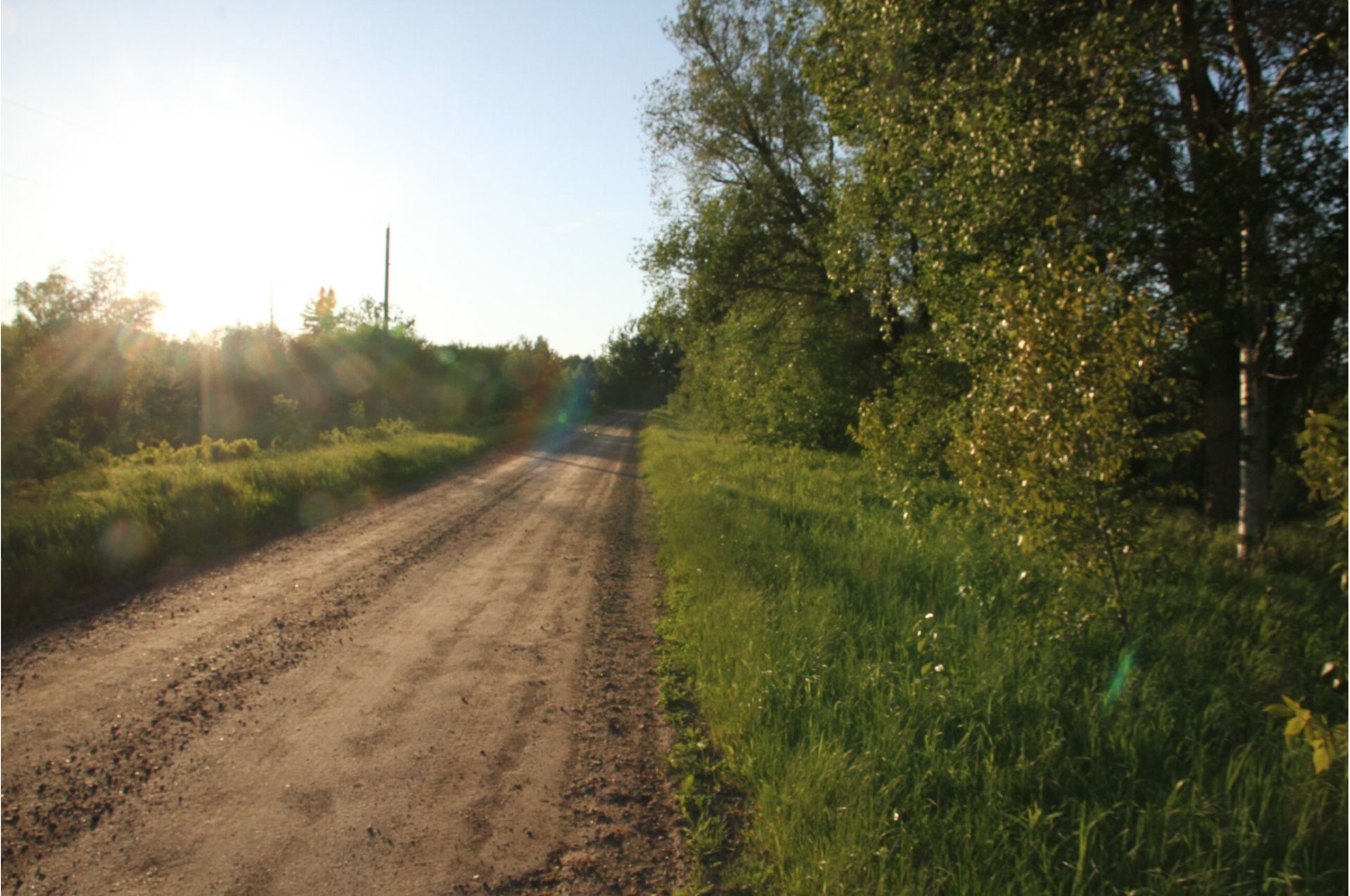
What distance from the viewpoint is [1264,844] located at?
134 inches

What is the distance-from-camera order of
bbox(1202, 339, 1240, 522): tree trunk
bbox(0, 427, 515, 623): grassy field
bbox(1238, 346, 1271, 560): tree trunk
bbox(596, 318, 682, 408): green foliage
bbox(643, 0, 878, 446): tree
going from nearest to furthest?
1. bbox(0, 427, 515, 623): grassy field
2. bbox(1238, 346, 1271, 560): tree trunk
3. bbox(1202, 339, 1240, 522): tree trunk
4. bbox(643, 0, 878, 446): tree
5. bbox(596, 318, 682, 408): green foliage

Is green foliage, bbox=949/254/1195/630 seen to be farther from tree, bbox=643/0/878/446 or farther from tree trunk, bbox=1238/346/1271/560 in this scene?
tree, bbox=643/0/878/446

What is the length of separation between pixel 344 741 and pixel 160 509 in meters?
7.59

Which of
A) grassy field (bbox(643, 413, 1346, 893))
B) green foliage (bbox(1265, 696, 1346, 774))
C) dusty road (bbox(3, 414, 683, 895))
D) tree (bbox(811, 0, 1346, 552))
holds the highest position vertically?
tree (bbox(811, 0, 1346, 552))

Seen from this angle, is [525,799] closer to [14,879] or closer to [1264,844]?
[14,879]

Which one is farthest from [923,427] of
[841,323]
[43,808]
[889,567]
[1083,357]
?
[841,323]

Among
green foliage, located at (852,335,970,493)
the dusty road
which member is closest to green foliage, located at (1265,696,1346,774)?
the dusty road

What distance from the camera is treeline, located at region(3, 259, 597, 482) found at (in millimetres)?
21938

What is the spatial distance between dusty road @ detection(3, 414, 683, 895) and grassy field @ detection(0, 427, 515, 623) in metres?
1.02

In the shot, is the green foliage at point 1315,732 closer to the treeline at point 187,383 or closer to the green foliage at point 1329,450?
the green foliage at point 1329,450

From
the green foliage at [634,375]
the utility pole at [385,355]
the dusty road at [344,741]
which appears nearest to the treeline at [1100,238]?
the dusty road at [344,741]

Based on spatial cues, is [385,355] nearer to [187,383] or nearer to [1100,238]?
[187,383]

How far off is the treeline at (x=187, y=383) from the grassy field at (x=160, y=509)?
4.73 m

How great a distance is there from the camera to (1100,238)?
8.04 m
